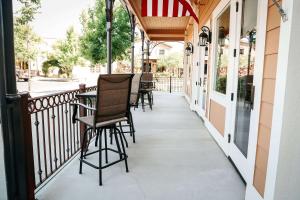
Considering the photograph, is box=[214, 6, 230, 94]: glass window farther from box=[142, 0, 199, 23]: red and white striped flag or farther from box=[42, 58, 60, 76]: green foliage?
box=[42, 58, 60, 76]: green foliage

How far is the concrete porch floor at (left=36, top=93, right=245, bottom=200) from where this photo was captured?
2.18 metres

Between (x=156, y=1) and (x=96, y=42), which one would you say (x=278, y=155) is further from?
(x=96, y=42)

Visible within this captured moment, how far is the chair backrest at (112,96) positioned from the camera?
2242mm

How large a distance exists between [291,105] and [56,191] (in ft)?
7.01

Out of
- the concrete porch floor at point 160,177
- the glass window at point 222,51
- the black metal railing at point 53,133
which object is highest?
the glass window at point 222,51

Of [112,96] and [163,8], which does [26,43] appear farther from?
[112,96]

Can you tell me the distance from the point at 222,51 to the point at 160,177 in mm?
2503

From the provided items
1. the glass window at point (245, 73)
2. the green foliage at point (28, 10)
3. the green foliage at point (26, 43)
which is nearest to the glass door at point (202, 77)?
the glass window at point (245, 73)

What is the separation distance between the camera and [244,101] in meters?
2.93

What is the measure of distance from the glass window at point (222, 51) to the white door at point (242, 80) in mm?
622

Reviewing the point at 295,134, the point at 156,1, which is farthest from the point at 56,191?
the point at 156,1

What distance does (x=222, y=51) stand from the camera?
3961mm

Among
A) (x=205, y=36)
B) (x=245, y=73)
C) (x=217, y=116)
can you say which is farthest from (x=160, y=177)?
(x=205, y=36)

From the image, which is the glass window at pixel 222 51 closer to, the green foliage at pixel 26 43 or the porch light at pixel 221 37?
the porch light at pixel 221 37
